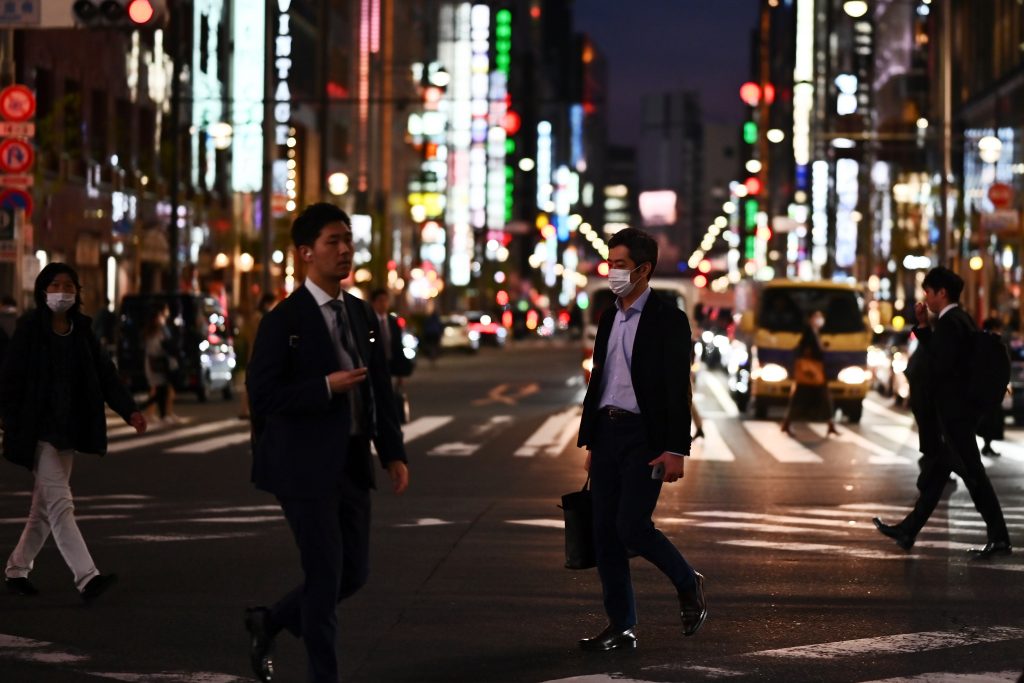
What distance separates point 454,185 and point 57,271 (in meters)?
110

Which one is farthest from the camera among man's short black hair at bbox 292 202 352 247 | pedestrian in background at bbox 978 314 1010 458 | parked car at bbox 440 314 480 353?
parked car at bbox 440 314 480 353

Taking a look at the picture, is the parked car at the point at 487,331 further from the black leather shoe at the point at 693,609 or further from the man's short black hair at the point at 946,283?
the black leather shoe at the point at 693,609

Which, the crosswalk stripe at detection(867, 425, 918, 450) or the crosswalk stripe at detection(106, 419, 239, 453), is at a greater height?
the crosswalk stripe at detection(106, 419, 239, 453)

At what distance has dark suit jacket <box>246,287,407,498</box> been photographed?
23.3 feet

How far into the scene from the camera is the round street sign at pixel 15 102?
27.0 meters

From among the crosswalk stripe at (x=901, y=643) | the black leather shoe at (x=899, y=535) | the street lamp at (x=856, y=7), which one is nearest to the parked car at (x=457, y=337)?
the street lamp at (x=856, y=7)

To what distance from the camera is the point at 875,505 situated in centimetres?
1639

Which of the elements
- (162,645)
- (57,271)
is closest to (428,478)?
(57,271)

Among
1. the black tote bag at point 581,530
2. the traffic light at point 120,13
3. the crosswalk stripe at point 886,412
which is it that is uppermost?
the traffic light at point 120,13

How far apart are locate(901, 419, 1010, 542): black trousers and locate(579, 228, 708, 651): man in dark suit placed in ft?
14.1

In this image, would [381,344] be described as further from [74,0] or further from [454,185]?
[454,185]

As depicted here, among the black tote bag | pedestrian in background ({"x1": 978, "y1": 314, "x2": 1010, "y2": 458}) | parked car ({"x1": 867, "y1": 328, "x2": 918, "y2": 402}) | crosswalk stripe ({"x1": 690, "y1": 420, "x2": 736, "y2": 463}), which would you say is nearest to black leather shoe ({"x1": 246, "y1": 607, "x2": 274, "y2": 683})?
the black tote bag

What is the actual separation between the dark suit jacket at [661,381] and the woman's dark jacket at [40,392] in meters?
2.91

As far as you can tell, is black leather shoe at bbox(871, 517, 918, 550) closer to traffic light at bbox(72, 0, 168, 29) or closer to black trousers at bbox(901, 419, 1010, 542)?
black trousers at bbox(901, 419, 1010, 542)
